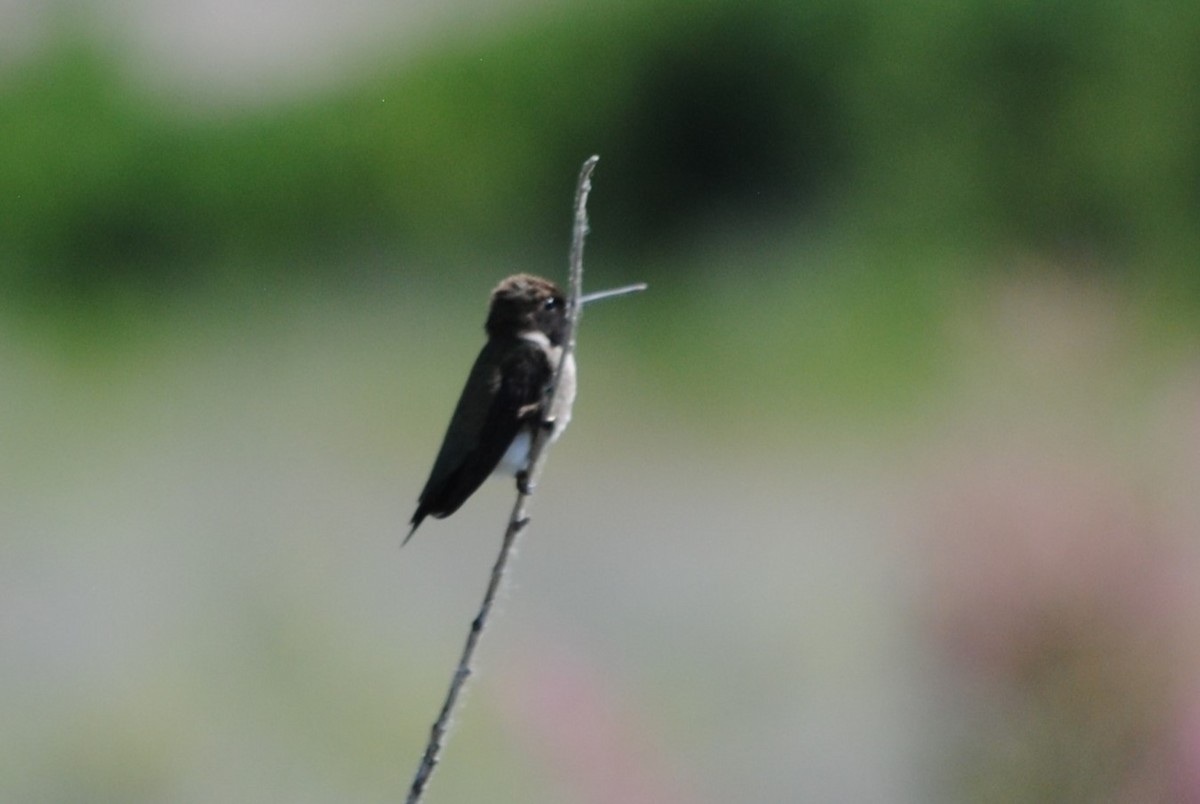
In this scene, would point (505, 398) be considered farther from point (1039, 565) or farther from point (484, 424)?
point (1039, 565)

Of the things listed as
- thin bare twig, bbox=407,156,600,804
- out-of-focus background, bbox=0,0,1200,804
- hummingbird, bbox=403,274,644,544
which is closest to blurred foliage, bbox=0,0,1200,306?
out-of-focus background, bbox=0,0,1200,804

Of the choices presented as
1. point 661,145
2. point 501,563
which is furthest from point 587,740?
point 661,145

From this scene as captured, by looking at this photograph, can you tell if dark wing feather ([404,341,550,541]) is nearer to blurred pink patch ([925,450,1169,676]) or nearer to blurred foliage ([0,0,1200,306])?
blurred pink patch ([925,450,1169,676])

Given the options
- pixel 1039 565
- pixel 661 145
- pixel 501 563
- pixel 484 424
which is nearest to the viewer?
pixel 501 563

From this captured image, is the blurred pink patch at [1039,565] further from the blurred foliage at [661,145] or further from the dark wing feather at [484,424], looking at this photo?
the blurred foliage at [661,145]

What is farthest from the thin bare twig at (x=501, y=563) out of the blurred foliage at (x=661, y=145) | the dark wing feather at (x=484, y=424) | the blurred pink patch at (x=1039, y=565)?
the blurred foliage at (x=661, y=145)
